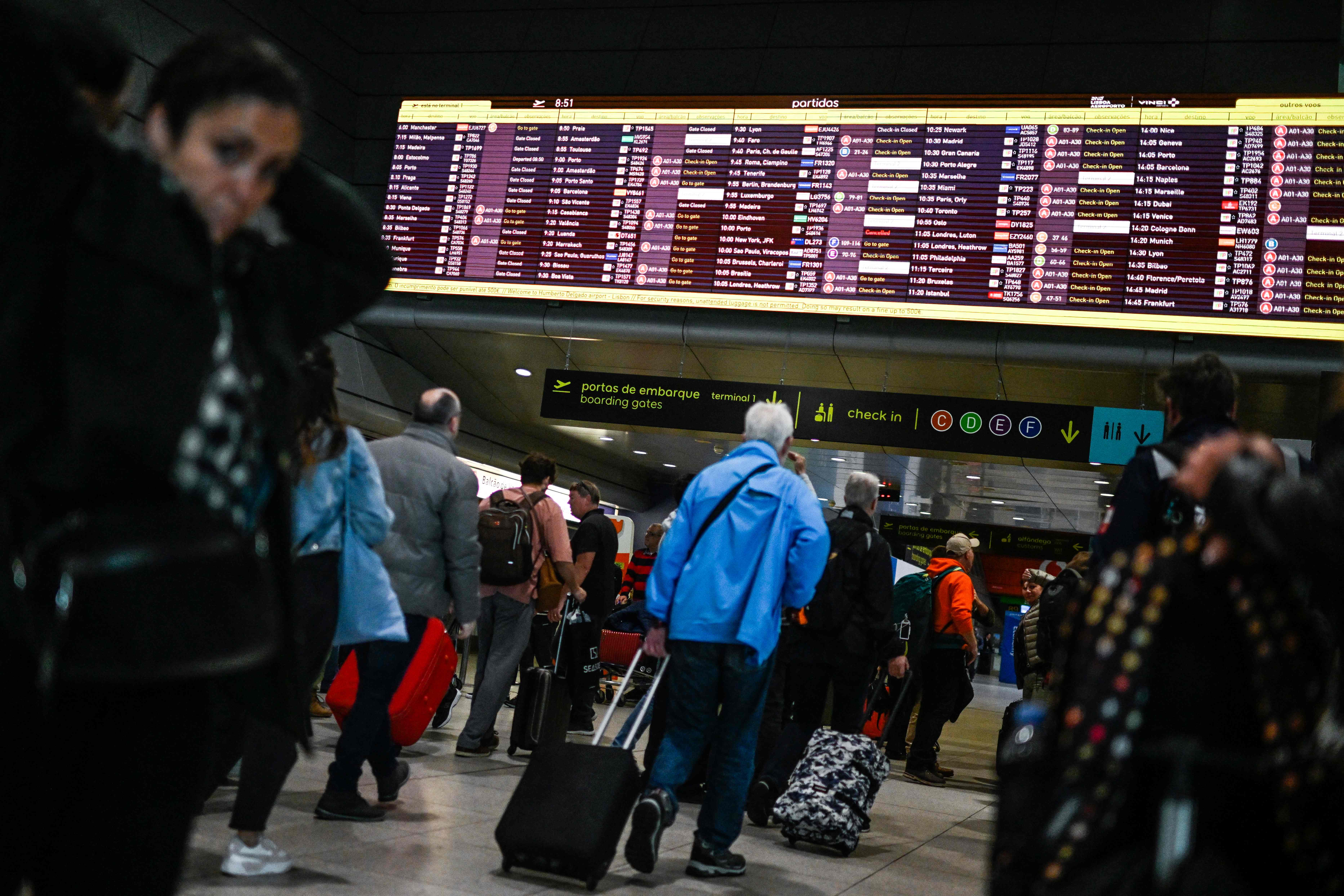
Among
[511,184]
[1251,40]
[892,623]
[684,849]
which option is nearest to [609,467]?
[511,184]

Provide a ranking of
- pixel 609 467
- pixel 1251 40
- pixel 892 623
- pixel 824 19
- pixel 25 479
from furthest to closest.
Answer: pixel 609 467, pixel 824 19, pixel 1251 40, pixel 892 623, pixel 25 479

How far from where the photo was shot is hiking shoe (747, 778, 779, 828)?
5.26 m

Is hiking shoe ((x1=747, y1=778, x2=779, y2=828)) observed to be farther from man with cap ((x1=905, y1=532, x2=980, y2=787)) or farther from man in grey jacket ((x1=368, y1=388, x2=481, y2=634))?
man with cap ((x1=905, y1=532, x2=980, y2=787))

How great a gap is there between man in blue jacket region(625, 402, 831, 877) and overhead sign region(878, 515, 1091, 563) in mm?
16217

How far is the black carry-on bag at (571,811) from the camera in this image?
3.59m

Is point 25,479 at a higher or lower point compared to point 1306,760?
higher

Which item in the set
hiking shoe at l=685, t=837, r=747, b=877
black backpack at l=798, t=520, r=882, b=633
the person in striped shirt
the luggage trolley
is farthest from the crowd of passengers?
the luggage trolley

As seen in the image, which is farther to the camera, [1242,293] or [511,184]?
[511,184]

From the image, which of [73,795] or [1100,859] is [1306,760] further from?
[73,795]

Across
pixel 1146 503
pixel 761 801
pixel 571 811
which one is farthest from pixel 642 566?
pixel 1146 503

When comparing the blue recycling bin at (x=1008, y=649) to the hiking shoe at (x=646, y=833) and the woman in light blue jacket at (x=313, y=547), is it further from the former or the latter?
the woman in light blue jacket at (x=313, y=547)

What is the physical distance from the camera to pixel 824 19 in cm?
979

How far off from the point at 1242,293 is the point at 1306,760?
7.02 meters

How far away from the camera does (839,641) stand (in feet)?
18.3
